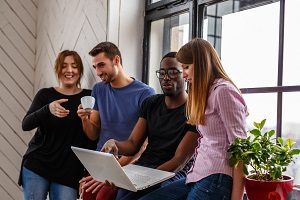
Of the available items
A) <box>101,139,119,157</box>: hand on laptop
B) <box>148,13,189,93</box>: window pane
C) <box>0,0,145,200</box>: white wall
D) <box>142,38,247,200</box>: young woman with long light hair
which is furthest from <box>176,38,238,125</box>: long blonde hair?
<box>0,0,145,200</box>: white wall

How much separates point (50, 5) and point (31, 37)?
380 mm

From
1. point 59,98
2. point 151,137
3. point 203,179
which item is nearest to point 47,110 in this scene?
point 59,98

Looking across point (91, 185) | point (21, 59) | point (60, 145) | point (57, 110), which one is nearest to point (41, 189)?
point (60, 145)

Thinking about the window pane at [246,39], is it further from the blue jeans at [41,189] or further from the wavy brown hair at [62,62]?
the blue jeans at [41,189]

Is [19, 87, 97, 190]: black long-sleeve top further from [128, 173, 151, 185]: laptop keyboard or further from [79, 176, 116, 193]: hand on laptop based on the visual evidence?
[128, 173, 151, 185]: laptop keyboard

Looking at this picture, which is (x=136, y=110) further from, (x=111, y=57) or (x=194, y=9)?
(x=194, y=9)

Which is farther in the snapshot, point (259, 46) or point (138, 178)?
point (259, 46)

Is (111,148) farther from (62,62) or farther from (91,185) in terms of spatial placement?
(62,62)

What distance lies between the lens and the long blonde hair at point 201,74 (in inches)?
55.7

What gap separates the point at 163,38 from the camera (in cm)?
254

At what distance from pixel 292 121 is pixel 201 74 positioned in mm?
482

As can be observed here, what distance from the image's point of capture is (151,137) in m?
1.83

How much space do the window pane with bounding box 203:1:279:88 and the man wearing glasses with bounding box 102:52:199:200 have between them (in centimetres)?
30

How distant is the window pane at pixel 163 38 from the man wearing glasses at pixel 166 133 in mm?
601
